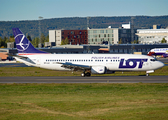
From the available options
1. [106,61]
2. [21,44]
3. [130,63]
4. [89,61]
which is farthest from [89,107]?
[21,44]

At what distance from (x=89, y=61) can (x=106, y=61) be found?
304cm

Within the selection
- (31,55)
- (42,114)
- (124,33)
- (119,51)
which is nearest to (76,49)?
(119,51)

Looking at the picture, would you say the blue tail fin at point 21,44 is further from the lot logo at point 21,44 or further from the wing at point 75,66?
the wing at point 75,66

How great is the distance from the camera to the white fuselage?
156ft

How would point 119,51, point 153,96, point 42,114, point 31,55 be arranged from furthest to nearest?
point 119,51 → point 31,55 → point 153,96 → point 42,114

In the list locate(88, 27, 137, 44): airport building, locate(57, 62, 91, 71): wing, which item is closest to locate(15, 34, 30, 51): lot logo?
locate(57, 62, 91, 71): wing

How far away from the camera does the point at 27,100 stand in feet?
81.7

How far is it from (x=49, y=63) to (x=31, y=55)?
3.89 m

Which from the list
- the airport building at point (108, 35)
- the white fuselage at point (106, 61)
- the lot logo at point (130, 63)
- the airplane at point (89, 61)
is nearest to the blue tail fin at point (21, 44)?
the airplane at point (89, 61)

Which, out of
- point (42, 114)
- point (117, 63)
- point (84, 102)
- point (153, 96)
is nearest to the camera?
point (42, 114)

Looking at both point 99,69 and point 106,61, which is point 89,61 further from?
point 106,61

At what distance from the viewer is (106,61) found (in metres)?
48.5

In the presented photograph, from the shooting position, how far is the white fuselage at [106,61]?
47.6m

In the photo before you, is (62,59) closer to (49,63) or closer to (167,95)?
(49,63)
